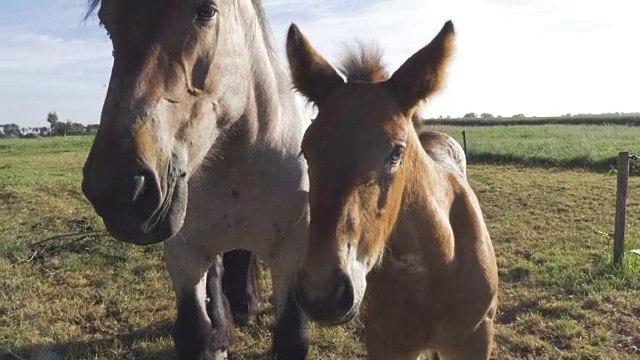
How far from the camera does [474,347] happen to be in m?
2.92

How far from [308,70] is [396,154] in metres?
0.65

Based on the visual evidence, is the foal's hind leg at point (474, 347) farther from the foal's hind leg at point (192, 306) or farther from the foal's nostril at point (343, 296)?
the foal's hind leg at point (192, 306)

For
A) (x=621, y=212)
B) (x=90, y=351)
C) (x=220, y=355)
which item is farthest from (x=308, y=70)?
(x=621, y=212)

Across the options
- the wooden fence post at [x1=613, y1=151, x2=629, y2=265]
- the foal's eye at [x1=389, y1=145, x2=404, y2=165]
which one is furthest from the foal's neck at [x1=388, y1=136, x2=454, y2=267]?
the wooden fence post at [x1=613, y1=151, x2=629, y2=265]

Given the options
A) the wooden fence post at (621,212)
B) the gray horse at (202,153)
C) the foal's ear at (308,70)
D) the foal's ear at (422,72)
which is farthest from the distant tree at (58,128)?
the foal's ear at (422,72)

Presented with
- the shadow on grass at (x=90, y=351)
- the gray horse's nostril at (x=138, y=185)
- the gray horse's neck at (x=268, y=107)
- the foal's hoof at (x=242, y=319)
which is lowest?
the shadow on grass at (x=90, y=351)

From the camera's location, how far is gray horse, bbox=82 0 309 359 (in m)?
1.85

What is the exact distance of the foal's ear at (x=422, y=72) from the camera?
237 cm

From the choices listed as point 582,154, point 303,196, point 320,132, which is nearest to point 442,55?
point 320,132

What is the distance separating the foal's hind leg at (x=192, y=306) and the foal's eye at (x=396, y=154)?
60.1 inches

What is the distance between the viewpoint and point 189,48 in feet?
7.02

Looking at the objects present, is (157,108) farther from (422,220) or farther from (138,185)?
(422,220)

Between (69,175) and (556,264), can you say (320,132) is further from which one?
(69,175)

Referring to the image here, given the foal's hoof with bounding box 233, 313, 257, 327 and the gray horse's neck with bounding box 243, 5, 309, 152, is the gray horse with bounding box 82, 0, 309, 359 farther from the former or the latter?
the foal's hoof with bounding box 233, 313, 257, 327
